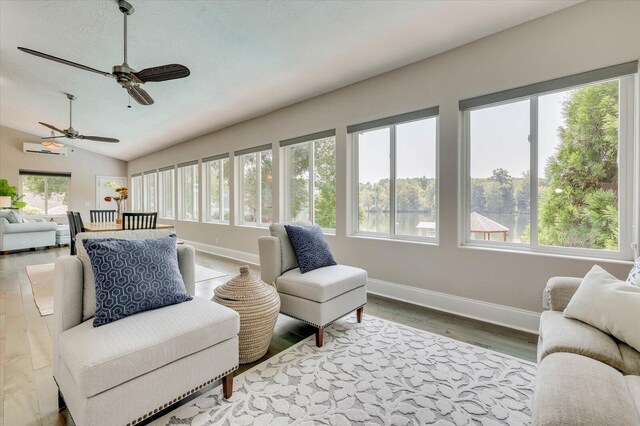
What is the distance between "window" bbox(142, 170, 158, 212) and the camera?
880cm

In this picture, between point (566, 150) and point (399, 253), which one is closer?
point (566, 150)

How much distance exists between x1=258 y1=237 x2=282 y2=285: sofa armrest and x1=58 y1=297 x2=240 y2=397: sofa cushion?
0.96m

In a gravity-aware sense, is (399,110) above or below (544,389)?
above

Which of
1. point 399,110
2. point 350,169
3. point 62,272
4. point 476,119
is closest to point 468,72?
point 476,119

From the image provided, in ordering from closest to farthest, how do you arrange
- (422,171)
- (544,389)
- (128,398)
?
(544,389) → (128,398) → (422,171)

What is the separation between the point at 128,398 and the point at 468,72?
3623 millimetres

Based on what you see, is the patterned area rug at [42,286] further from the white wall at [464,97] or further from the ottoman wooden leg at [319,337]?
the white wall at [464,97]

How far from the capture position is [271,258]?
268 centimetres

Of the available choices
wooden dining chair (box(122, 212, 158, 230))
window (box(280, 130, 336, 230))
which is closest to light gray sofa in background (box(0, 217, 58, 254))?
wooden dining chair (box(122, 212, 158, 230))

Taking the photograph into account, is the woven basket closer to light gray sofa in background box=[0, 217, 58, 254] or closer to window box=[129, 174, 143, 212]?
light gray sofa in background box=[0, 217, 58, 254]

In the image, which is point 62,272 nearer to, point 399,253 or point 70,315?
point 70,315

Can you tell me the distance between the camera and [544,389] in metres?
1.05

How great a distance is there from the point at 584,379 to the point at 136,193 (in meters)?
11.5

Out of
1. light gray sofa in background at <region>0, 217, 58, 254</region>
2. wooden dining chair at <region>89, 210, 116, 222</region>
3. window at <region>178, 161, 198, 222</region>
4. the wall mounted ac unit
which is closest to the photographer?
wooden dining chair at <region>89, 210, 116, 222</region>
